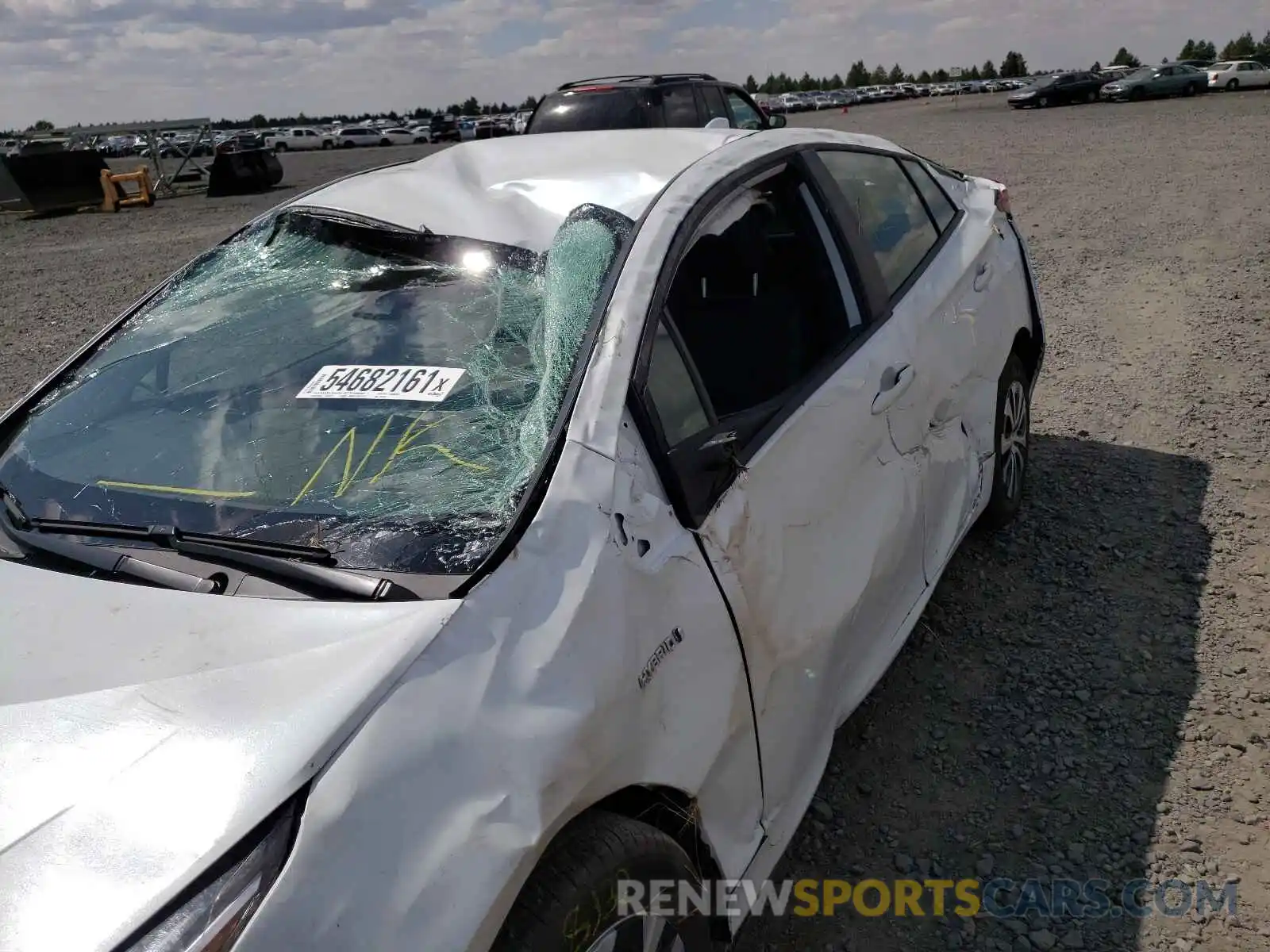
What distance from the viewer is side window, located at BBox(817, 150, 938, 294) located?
9.55 feet

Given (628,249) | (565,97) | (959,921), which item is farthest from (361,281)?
(565,97)

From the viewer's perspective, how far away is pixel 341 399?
2.13 m

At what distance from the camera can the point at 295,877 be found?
124 cm

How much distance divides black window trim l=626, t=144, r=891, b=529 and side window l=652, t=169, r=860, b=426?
0.07 feet

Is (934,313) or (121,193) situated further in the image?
(121,193)

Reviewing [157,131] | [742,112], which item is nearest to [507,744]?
[742,112]

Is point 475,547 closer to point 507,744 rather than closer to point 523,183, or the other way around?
point 507,744

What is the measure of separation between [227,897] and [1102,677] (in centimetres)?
275

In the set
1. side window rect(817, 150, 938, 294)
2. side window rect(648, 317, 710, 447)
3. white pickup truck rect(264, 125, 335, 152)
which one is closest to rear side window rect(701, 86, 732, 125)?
side window rect(817, 150, 938, 294)

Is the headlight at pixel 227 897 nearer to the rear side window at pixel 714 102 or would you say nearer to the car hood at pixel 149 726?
the car hood at pixel 149 726

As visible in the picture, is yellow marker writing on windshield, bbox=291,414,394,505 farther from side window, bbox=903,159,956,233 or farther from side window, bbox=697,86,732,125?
side window, bbox=697,86,732,125

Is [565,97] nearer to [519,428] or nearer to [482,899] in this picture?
[519,428]

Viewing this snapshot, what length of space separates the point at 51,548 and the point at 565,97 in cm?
980

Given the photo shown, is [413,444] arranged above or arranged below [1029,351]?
above
